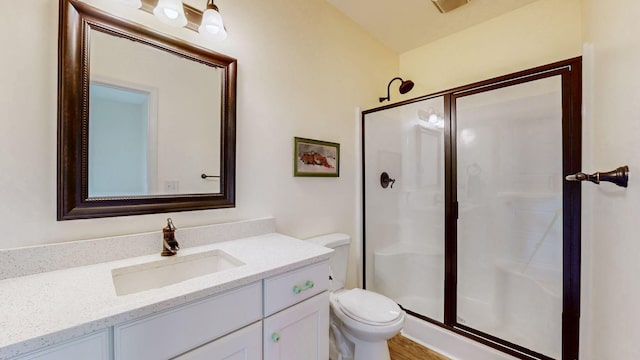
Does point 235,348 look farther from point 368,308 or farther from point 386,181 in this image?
point 386,181

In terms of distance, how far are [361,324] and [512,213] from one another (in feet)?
4.14

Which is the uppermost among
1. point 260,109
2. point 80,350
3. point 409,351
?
point 260,109

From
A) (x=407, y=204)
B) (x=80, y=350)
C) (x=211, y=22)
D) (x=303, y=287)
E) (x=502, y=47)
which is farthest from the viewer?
(x=407, y=204)

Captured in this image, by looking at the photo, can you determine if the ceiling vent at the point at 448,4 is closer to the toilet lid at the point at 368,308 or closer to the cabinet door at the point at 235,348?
the toilet lid at the point at 368,308

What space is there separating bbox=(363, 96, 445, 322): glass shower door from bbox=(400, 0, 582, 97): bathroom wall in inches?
23.8

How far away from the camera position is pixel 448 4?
6.03ft

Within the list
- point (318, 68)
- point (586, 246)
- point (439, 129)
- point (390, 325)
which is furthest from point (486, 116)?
point (390, 325)

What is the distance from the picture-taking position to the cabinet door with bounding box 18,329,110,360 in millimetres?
564

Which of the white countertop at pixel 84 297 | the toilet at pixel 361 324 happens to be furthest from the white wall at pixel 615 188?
the white countertop at pixel 84 297

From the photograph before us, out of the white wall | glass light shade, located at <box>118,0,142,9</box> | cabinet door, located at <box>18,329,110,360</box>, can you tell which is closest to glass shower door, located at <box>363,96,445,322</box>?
the white wall

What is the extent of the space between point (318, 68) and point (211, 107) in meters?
0.90

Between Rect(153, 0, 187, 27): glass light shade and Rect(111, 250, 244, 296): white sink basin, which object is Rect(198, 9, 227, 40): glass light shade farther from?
Rect(111, 250, 244, 296): white sink basin

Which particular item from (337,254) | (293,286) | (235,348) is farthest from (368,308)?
(235,348)

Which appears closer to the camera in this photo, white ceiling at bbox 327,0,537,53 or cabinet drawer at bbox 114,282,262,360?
cabinet drawer at bbox 114,282,262,360
